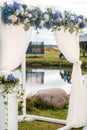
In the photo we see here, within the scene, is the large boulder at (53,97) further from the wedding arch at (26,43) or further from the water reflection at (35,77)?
the water reflection at (35,77)

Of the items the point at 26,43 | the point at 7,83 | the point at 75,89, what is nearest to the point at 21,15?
the point at 26,43

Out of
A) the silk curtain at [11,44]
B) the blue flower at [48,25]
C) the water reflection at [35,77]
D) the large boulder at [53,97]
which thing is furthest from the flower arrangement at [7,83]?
the water reflection at [35,77]

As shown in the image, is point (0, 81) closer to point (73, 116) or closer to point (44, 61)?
point (73, 116)

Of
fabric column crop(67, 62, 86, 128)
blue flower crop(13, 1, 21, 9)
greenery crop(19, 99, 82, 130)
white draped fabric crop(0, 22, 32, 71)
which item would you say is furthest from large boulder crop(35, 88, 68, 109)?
blue flower crop(13, 1, 21, 9)

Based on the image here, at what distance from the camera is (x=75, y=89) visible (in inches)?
208

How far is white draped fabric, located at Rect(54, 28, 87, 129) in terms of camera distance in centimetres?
523

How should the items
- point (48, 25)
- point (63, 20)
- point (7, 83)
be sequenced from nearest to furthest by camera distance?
point (7, 83) → point (48, 25) → point (63, 20)

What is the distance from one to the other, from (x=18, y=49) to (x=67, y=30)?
930 millimetres

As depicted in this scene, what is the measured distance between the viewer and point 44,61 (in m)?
10.0

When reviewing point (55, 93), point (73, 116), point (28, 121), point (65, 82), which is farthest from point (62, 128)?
point (65, 82)

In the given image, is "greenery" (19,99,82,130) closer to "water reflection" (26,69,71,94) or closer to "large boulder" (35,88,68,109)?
"large boulder" (35,88,68,109)

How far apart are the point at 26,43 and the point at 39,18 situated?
40cm

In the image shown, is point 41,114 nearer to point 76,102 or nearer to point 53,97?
point 53,97

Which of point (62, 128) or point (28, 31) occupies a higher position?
point (28, 31)
